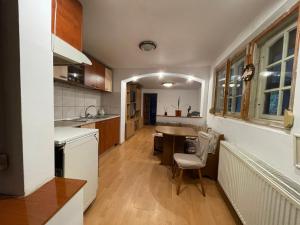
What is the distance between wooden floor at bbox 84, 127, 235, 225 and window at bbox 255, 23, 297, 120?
50.6 inches

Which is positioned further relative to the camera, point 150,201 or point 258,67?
point 150,201

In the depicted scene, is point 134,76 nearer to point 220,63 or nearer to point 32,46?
point 220,63

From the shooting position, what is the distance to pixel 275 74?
1575mm

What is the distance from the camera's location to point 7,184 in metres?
0.83

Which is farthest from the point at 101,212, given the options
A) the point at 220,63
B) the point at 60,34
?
the point at 220,63

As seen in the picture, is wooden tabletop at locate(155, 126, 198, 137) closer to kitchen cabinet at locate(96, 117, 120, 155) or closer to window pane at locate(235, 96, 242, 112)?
window pane at locate(235, 96, 242, 112)

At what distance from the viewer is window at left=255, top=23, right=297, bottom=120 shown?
1.38 metres

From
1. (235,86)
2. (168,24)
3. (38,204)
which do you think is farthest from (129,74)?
(38,204)

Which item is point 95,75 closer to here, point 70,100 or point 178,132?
point 70,100

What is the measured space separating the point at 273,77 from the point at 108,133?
3269mm

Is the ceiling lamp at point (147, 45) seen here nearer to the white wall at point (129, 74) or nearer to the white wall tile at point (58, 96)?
the white wall at point (129, 74)

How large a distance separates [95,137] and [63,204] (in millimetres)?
1006

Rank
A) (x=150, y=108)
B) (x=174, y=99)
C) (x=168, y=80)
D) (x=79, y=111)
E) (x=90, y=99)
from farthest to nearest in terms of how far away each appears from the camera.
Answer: (x=150, y=108) < (x=174, y=99) < (x=168, y=80) < (x=90, y=99) < (x=79, y=111)

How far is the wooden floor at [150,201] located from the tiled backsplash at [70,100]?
1.29 metres
